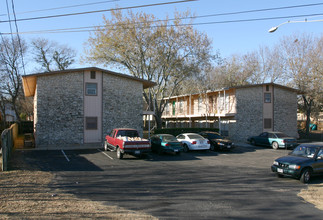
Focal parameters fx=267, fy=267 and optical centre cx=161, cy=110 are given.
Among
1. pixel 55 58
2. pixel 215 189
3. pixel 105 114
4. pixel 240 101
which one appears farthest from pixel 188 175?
pixel 55 58

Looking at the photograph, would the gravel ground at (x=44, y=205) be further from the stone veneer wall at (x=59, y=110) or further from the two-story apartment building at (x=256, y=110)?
the two-story apartment building at (x=256, y=110)

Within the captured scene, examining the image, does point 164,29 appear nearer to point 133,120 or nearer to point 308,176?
point 133,120

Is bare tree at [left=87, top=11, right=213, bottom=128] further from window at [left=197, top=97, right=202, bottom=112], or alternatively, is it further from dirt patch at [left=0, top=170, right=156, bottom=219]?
dirt patch at [left=0, top=170, right=156, bottom=219]

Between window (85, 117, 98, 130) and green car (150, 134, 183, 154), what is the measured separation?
18.9 ft

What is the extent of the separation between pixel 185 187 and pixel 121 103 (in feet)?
48.9

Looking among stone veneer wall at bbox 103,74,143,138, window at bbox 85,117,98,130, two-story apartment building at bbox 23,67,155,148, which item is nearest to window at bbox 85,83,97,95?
two-story apartment building at bbox 23,67,155,148

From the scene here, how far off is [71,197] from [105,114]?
1496 cm

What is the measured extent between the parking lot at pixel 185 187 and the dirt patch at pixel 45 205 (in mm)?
450

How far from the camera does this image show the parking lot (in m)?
7.15

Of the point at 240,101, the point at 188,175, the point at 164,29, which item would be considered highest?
the point at 164,29

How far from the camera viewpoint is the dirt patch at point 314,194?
319 inches

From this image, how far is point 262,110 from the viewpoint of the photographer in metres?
29.4

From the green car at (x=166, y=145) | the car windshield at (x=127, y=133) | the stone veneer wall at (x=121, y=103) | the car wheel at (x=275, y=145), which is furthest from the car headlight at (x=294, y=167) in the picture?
the stone veneer wall at (x=121, y=103)

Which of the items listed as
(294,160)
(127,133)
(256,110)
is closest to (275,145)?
(256,110)
